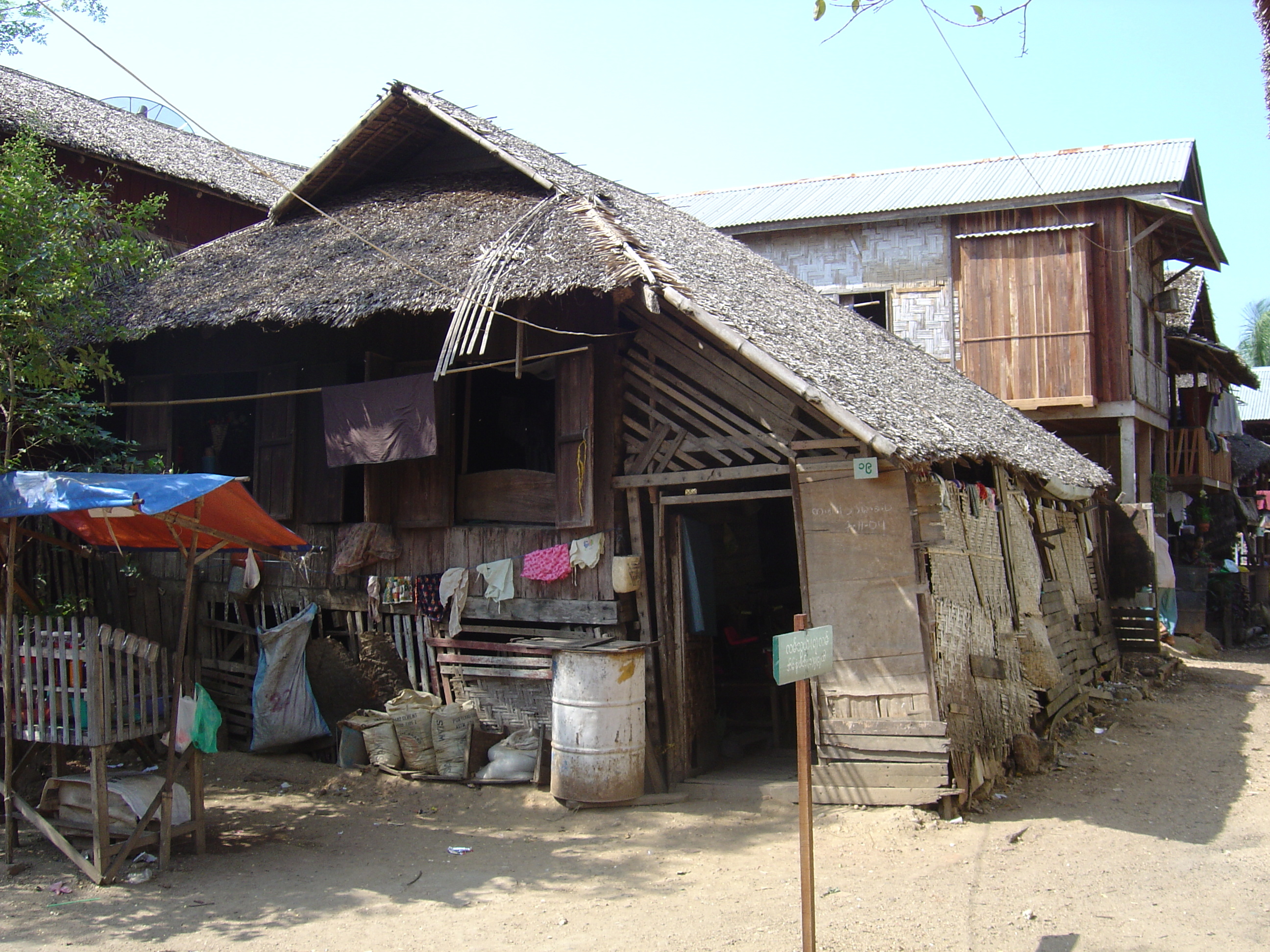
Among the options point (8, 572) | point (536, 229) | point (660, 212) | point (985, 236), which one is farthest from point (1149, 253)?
point (8, 572)

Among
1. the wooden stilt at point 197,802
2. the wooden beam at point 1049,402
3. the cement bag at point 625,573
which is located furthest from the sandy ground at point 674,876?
the wooden beam at point 1049,402

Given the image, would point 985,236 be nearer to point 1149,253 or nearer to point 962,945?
point 1149,253

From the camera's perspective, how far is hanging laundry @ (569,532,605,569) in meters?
7.75

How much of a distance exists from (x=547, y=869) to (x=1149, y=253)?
49.8ft

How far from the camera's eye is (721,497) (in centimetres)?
744

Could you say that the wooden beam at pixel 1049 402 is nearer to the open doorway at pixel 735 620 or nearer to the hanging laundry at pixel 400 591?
the open doorway at pixel 735 620

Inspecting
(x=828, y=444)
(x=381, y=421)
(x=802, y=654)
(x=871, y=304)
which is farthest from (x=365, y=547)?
(x=871, y=304)

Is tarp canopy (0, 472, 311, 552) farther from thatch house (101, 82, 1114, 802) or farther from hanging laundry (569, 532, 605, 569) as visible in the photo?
hanging laundry (569, 532, 605, 569)

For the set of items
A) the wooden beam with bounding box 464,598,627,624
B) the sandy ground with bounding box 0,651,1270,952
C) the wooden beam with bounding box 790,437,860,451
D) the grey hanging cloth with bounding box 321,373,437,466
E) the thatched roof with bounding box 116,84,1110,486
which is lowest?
the sandy ground with bounding box 0,651,1270,952

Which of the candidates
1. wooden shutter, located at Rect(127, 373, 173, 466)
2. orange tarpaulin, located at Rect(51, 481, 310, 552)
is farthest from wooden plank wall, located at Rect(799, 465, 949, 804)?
wooden shutter, located at Rect(127, 373, 173, 466)

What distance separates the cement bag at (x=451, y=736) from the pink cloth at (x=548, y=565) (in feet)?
4.09

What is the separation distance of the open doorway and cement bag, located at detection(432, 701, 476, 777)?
179 centimetres

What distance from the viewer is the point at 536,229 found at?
8242 mm

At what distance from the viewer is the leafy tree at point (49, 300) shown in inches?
260
